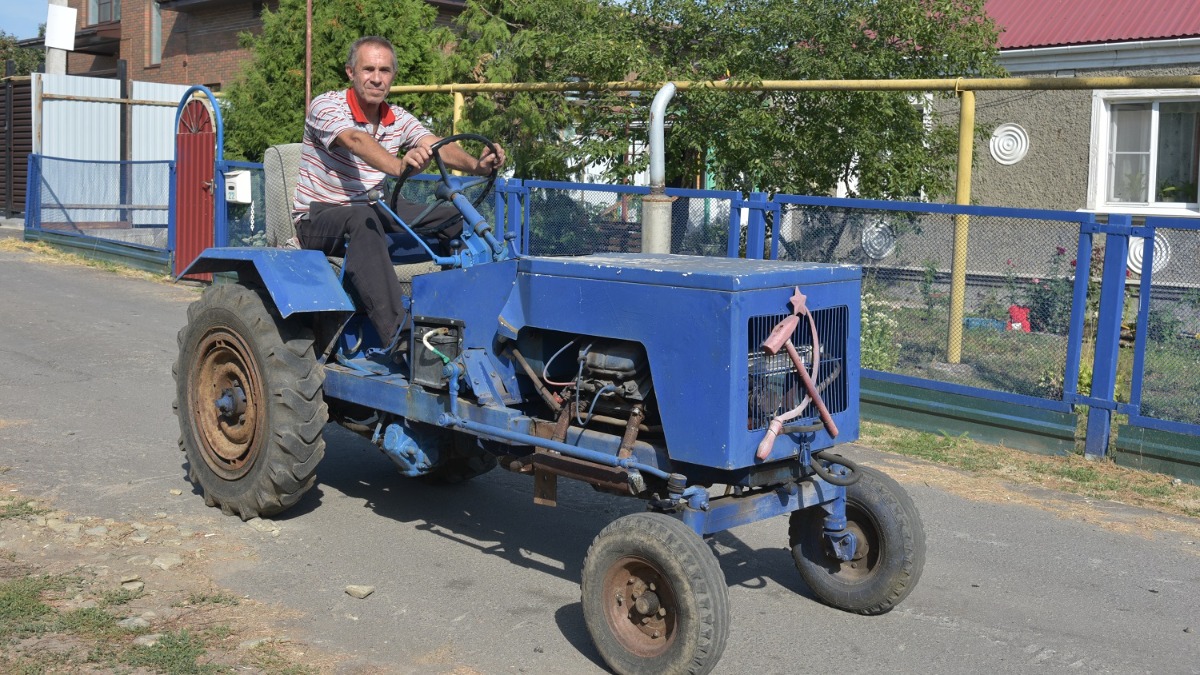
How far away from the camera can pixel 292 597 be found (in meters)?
5.07

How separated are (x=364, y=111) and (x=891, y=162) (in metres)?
5.96

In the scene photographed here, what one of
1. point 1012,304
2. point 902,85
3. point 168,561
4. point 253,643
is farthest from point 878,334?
point 253,643

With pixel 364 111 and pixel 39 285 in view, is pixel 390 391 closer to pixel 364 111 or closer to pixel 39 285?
pixel 364 111

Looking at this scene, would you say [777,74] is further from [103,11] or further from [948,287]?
[103,11]

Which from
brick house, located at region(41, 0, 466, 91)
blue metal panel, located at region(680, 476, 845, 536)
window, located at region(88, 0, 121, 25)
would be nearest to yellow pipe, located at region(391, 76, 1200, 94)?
blue metal panel, located at region(680, 476, 845, 536)

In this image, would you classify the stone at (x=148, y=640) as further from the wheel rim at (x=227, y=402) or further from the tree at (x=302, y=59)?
the tree at (x=302, y=59)

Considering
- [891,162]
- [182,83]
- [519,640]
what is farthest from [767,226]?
[182,83]

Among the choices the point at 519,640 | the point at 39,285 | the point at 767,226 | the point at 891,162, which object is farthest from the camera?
the point at 39,285

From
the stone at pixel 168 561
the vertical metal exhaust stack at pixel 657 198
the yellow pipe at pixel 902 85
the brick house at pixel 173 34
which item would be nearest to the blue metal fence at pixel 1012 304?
the vertical metal exhaust stack at pixel 657 198

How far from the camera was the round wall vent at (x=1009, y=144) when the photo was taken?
1478cm

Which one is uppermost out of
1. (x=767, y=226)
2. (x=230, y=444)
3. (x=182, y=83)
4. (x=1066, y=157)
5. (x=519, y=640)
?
(x=182, y=83)

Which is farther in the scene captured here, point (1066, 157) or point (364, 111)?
point (1066, 157)

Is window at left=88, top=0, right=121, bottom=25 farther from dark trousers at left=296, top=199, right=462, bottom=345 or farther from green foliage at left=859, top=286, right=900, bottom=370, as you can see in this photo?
dark trousers at left=296, top=199, right=462, bottom=345

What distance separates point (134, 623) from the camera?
4691 millimetres
